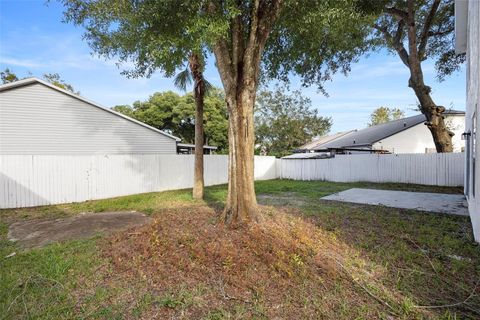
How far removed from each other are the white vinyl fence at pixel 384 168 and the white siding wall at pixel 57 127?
9.55 m

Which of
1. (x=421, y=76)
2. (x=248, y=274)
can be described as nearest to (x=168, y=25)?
(x=248, y=274)

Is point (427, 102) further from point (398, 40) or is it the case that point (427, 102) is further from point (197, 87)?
point (197, 87)

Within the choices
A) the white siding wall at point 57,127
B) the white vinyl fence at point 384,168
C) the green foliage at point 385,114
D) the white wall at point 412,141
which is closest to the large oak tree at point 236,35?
the white siding wall at point 57,127

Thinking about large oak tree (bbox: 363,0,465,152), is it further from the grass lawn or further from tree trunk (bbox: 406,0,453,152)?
the grass lawn

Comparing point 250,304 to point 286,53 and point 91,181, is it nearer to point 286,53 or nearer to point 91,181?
point 286,53

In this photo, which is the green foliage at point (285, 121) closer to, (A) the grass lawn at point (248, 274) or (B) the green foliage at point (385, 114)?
(B) the green foliage at point (385, 114)

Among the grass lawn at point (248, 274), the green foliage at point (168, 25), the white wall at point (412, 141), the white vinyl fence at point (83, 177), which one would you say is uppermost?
the green foliage at point (168, 25)

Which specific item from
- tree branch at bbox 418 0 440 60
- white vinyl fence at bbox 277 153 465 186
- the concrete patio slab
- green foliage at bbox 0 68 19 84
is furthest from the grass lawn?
green foliage at bbox 0 68 19 84

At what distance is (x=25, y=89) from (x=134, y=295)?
11801mm

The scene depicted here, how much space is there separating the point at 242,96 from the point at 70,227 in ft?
14.8

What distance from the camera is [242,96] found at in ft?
15.0

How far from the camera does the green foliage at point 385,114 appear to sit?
36438 millimetres

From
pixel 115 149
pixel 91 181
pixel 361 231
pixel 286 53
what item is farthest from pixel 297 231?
pixel 115 149

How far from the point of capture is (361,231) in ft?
15.9
